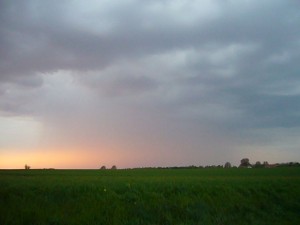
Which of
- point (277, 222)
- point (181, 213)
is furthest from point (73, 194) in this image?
point (277, 222)

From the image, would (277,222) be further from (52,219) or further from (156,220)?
(52,219)

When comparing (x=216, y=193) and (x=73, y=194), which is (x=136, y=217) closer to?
(x=73, y=194)

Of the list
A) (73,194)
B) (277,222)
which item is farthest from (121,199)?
(277,222)

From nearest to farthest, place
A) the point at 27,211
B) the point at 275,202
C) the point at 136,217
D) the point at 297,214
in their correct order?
the point at 27,211 < the point at 136,217 < the point at 297,214 < the point at 275,202

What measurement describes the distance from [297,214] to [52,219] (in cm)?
1453

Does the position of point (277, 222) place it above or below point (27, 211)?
below

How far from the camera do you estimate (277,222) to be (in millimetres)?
19891

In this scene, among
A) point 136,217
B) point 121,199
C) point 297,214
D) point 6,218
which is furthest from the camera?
point 297,214

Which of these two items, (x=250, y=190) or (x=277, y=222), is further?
(x=250, y=190)

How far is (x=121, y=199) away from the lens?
20.2 m

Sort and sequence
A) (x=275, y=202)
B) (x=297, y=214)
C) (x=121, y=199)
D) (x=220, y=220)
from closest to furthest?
(x=220, y=220) → (x=121, y=199) → (x=297, y=214) → (x=275, y=202)

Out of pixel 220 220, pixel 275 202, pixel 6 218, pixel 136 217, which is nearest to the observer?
pixel 6 218

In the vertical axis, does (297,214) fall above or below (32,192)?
below

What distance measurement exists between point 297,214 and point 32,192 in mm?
15129
